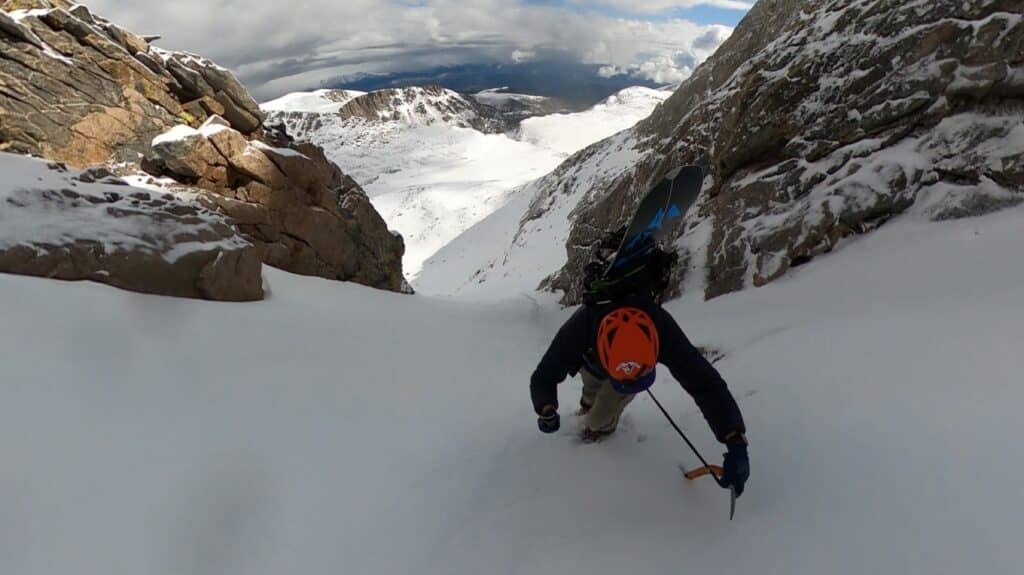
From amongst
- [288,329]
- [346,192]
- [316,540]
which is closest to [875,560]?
[316,540]

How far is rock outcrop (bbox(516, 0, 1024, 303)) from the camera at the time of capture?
28.6 feet

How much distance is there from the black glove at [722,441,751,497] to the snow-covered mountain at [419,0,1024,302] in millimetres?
7389

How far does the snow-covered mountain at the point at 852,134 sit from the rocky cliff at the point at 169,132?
10564mm

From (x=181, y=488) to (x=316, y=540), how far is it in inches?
48.7

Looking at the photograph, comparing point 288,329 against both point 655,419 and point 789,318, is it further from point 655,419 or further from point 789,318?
point 789,318

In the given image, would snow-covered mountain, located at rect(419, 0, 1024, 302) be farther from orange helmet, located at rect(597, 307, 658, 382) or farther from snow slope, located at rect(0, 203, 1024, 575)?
orange helmet, located at rect(597, 307, 658, 382)

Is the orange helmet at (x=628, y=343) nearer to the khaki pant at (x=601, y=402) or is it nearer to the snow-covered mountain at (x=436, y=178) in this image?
the khaki pant at (x=601, y=402)

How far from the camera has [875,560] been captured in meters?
2.77

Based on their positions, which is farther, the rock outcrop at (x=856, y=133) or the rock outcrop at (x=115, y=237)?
the rock outcrop at (x=856, y=133)

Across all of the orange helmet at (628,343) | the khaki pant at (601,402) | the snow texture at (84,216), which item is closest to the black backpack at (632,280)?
the orange helmet at (628,343)

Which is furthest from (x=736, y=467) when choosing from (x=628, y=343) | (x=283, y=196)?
(x=283, y=196)

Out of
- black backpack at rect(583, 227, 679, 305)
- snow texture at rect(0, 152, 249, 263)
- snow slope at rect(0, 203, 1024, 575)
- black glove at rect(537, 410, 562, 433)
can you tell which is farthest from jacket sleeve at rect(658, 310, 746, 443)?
snow texture at rect(0, 152, 249, 263)

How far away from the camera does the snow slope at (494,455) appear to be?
3.17 metres

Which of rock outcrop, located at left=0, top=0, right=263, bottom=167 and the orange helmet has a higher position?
rock outcrop, located at left=0, top=0, right=263, bottom=167
